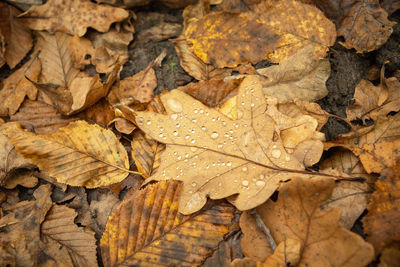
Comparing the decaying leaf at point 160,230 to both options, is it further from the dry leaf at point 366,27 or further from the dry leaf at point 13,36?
the dry leaf at point 13,36

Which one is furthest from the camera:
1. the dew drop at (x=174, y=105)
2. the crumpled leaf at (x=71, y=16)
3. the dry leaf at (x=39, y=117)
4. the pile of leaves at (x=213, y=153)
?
the crumpled leaf at (x=71, y=16)

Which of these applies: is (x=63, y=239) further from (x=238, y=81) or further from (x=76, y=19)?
(x=76, y=19)

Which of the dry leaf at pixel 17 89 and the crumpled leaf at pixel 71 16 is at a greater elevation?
the crumpled leaf at pixel 71 16

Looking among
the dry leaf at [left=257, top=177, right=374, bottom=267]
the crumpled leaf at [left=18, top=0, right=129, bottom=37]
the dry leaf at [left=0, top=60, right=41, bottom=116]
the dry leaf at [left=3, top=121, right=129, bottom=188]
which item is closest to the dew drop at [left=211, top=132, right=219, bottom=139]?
the dry leaf at [left=257, top=177, right=374, bottom=267]

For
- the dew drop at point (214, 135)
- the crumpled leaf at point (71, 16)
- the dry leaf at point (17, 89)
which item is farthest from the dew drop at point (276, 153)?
the dry leaf at point (17, 89)

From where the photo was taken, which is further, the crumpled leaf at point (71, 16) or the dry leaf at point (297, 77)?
the crumpled leaf at point (71, 16)

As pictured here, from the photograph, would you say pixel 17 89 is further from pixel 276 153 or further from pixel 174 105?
pixel 276 153

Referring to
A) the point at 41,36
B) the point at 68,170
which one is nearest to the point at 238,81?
the point at 68,170
